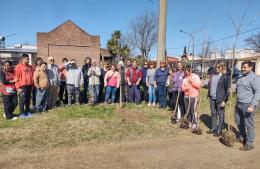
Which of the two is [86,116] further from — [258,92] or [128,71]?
[258,92]

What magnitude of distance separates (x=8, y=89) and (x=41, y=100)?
117cm

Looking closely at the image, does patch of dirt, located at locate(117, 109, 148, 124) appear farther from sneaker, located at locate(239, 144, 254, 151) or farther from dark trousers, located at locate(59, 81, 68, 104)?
sneaker, located at locate(239, 144, 254, 151)

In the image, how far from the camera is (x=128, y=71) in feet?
34.2

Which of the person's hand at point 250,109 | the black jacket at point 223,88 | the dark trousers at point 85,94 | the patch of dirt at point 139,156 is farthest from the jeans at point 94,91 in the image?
the person's hand at point 250,109

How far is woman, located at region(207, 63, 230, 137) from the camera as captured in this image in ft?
22.5

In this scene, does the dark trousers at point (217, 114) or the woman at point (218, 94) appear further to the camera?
the dark trousers at point (217, 114)

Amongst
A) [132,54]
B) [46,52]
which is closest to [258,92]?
[46,52]

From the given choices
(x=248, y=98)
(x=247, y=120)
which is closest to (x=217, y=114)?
(x=247, y=120)

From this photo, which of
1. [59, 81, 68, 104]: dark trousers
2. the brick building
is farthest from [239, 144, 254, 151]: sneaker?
the brick building

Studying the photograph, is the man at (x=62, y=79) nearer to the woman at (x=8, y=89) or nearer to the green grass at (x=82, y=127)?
the green grass at (x=82, y=127)

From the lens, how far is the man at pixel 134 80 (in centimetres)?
1044

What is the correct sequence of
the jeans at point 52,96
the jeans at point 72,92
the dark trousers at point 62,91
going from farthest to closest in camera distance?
the dark trousers at point 62,91, the jeans at point 72,92, the jeans at point 52,96

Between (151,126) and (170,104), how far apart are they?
2361 mm

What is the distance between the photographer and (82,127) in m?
7.39
